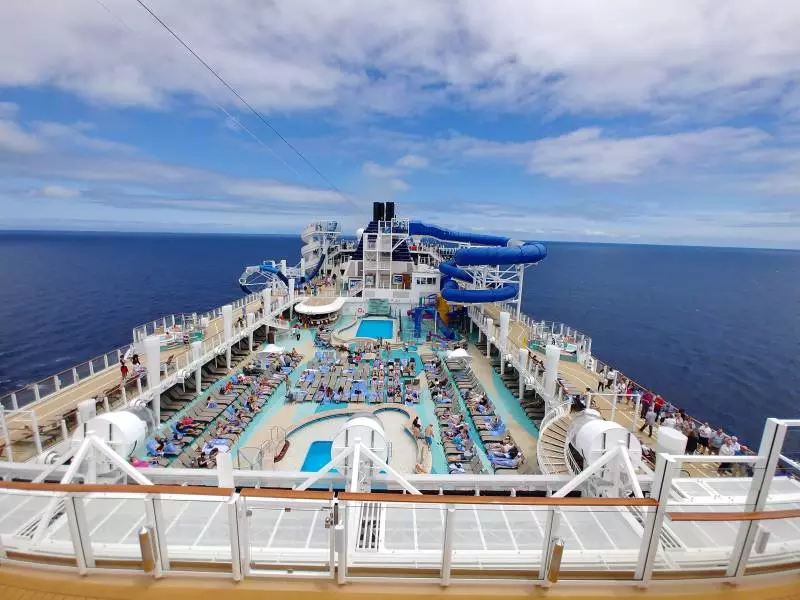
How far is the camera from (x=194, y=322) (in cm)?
2422

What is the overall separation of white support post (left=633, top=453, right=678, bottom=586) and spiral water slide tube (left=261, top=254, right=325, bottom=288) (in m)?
34.7

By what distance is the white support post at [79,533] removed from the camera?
12.4 feet

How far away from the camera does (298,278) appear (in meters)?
38.5

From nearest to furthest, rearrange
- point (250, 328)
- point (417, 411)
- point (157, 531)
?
point (157, 531)
point (417, 411)
point (250, 328)

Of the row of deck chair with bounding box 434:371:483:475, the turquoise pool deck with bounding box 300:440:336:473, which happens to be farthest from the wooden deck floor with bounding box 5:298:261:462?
the row of deck chair with bounding box 434:371:483:475

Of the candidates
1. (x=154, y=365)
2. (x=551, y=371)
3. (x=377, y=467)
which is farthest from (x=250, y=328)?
(x=377, y=467)

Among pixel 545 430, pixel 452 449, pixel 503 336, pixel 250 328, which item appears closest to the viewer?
pixel 545 430

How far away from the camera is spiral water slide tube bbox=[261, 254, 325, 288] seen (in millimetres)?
35816

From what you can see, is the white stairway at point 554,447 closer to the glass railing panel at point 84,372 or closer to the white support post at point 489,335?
the white support post at point 489,335

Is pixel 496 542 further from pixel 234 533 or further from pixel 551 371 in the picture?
pixel 551 371

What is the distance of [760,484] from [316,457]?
1262 cm

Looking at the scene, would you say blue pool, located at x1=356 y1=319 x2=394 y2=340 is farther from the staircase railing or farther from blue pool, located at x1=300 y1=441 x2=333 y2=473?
the staircase railing

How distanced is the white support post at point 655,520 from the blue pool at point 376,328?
24643mm

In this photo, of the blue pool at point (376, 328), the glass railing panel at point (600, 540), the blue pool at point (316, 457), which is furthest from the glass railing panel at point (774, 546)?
the blue pool at point (376, 328)
